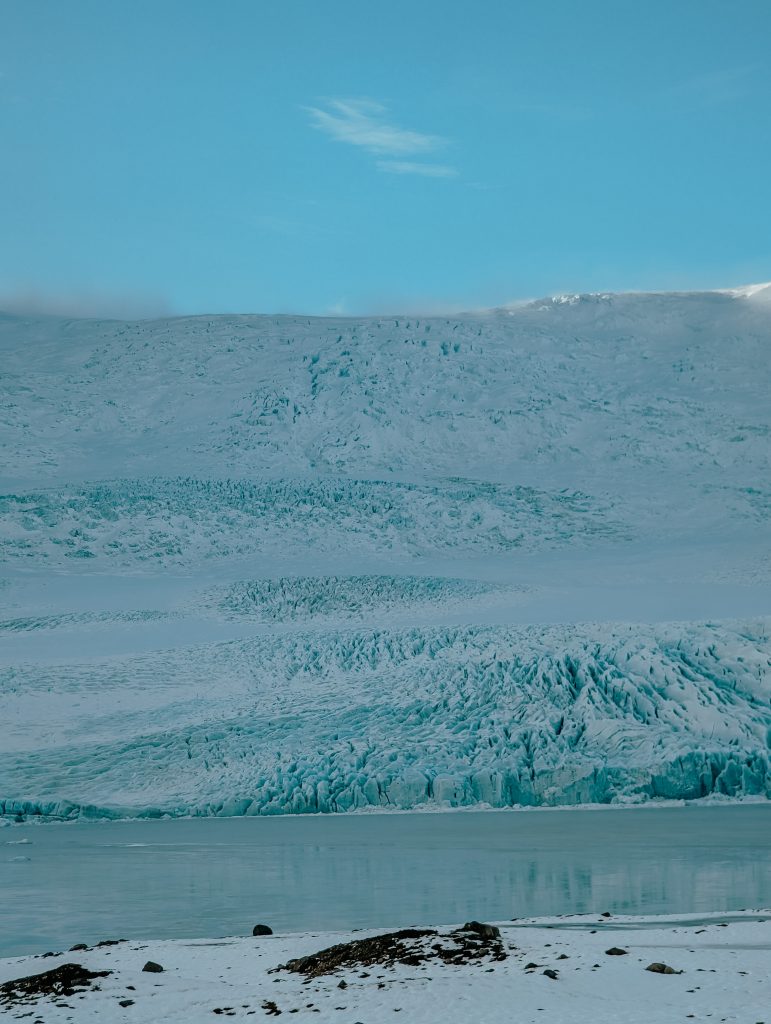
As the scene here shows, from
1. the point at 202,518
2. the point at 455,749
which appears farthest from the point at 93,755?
the point at 202,518

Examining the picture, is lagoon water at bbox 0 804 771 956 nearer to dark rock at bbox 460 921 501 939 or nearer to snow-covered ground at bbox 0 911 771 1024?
snow-covered ground at bbox 0 911 771 1024

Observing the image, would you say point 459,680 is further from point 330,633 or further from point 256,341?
point 256,341

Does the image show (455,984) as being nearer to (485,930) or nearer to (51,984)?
(485,930)

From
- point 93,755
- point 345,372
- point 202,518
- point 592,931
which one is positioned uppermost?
point 345,372

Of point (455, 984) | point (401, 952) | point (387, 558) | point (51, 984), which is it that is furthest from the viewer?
point (387, 558)

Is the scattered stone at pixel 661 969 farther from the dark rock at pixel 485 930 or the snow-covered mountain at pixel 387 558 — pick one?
the snow-covered mountain at pixel 387 558

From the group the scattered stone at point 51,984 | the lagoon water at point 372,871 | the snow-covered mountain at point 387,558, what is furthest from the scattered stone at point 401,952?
the snow-covered mountain at point 387,558

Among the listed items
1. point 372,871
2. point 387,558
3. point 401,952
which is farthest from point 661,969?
point 387,558
